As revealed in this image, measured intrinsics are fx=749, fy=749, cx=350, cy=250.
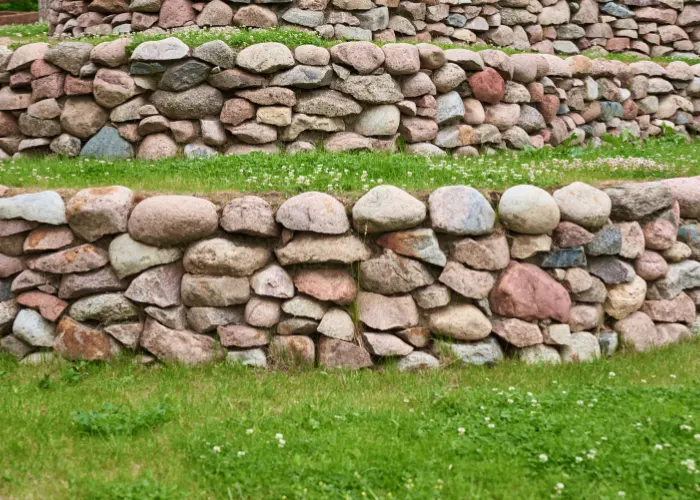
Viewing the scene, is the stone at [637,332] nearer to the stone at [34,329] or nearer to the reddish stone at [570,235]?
the reddish stone at [570,235]

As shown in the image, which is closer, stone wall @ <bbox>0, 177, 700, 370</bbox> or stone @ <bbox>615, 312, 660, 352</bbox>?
stone wall @ <bbox>0, 177, 700, 370</bbox>

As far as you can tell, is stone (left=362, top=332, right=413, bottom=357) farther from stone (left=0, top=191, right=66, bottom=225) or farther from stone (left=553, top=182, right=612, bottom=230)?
stone (left=0, top=191, right=66, bottom=225)

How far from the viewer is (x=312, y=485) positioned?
140 inches

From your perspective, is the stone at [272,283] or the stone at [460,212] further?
the stone at [460,212]

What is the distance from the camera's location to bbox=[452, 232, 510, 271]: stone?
215 inches

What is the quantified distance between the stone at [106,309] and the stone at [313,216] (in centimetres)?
125

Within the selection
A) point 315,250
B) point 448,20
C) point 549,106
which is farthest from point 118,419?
point 448,20

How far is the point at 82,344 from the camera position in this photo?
17.4 feet

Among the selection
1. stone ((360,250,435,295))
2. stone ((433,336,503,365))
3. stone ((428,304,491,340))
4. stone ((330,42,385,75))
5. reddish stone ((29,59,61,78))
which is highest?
stone ((330,42,385,75))

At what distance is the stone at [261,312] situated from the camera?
5.31 meters

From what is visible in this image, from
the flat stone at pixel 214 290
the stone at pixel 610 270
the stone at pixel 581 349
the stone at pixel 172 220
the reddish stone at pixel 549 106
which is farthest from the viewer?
the reddish stone at pixel 549 106

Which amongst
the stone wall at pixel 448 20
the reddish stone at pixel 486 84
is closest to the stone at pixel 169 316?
the reddish stone at pixel 486 84

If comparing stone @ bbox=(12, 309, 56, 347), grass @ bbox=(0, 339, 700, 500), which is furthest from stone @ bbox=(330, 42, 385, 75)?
stone @ bbox=(12, 309, 56, 347)

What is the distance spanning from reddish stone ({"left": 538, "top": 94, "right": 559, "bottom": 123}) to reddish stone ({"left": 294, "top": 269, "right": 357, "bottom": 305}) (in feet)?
13.9
